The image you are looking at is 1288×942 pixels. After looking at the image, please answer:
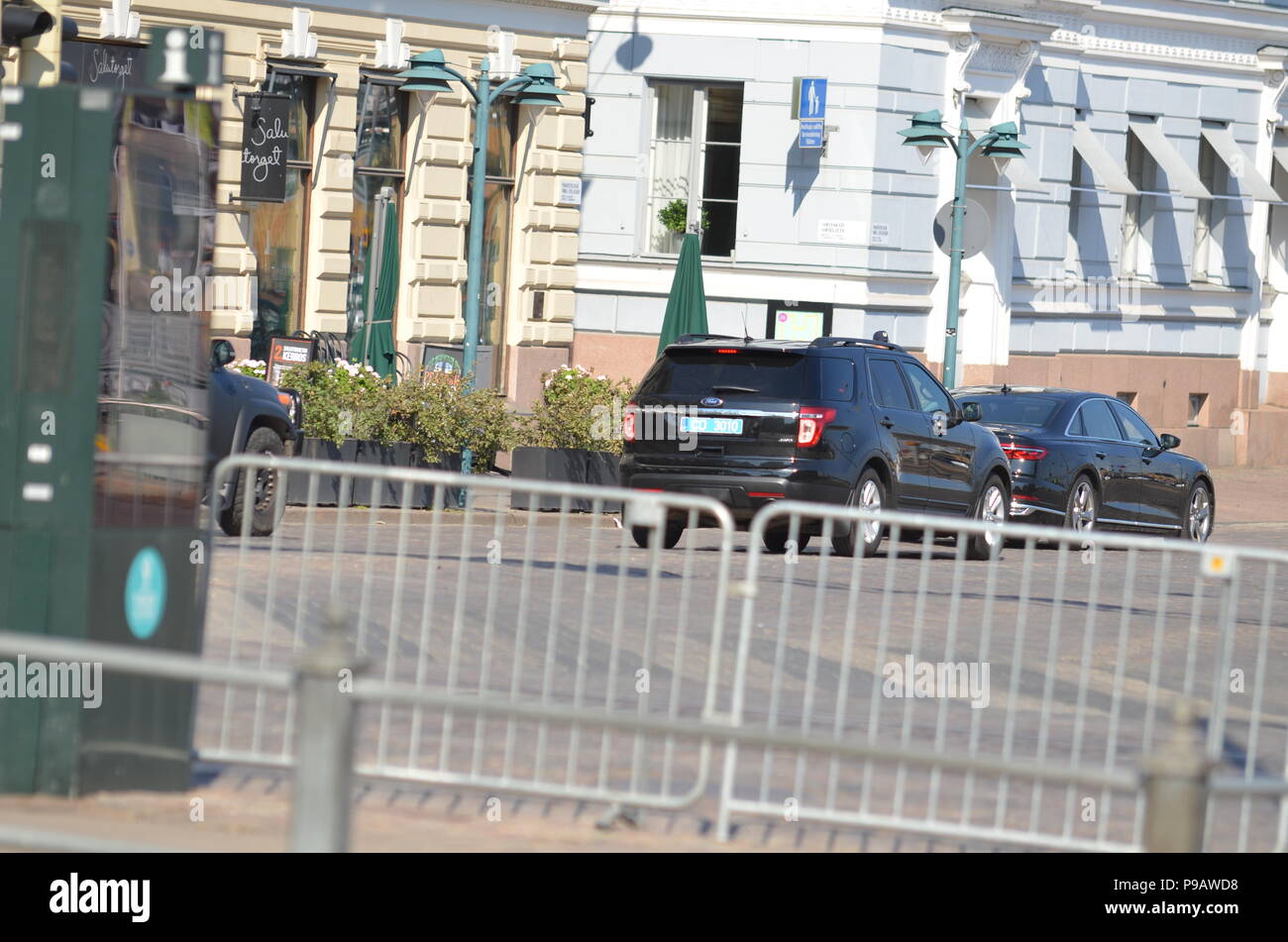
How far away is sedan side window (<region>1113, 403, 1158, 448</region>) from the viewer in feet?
71.8

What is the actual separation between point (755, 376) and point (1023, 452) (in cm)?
441

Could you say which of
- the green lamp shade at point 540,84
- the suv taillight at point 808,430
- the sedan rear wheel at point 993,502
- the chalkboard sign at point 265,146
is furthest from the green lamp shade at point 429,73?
the sedan rear wheel at point 993,502

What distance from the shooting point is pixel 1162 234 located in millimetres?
36156

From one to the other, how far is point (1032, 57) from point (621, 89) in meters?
6.21

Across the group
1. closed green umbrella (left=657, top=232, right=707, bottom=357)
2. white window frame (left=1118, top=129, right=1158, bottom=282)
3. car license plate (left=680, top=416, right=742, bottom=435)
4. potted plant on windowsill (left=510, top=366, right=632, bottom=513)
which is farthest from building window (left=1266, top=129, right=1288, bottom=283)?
car license plate (left=680, top=416, right=742, bottom=435)

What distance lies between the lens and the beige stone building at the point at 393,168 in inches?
979

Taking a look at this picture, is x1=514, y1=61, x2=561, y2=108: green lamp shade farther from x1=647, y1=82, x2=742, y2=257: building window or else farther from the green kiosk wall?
the green kiosk wall

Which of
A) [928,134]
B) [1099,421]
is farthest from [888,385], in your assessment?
[928,134]

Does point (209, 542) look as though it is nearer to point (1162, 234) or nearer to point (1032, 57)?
point (1032, 57)

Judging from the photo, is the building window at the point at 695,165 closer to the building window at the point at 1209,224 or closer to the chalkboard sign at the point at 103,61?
the chalkboard sign at the point at 103,61

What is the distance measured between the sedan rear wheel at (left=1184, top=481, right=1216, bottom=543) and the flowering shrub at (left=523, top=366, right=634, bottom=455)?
19.3 ft

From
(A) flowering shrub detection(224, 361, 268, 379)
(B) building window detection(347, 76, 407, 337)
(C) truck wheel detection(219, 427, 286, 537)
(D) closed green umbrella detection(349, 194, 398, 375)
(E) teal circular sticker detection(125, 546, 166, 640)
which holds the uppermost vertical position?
(B) building window detection(347, 76, 407, 337)

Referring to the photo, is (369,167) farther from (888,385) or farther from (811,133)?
(888,385)

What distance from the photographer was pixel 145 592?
728cm
